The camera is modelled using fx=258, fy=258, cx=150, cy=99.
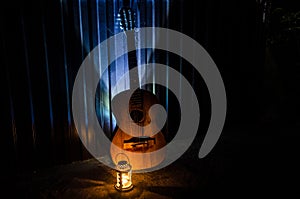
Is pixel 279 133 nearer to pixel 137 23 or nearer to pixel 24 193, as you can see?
pixel 137 23

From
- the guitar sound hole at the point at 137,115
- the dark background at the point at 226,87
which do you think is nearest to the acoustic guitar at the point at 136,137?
the guitar sound hole at the point at 137,115

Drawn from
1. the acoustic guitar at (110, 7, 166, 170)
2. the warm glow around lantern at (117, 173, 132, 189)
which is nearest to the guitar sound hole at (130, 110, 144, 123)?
the acoustic guitar at (110, 7, 166, 170)

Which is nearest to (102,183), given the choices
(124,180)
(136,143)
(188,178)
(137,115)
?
(124,180)

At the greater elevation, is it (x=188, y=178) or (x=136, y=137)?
Result: (x=136, y=137)

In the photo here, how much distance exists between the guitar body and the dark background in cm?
72

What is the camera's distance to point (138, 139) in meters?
2.86

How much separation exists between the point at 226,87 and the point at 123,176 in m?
2.48

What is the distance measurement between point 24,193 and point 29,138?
0.67m

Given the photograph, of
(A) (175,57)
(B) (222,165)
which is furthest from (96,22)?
(B) (222,165)

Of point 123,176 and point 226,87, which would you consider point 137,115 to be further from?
point 226,87

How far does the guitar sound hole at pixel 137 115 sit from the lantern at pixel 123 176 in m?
0.47

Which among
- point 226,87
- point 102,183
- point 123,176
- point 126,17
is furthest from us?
point 226,87

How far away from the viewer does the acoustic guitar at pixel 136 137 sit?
283 centimetres

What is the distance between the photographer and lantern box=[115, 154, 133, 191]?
262cm
